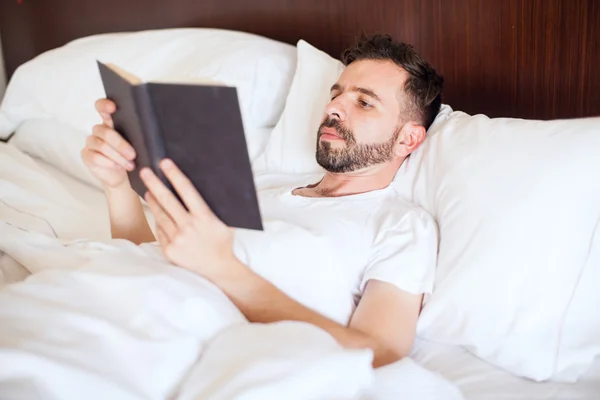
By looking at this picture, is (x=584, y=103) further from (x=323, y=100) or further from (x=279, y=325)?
(x=279, y=325)

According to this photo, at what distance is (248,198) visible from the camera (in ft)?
2.70

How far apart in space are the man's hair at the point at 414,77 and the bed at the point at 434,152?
52mm

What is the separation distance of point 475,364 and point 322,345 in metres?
0.34

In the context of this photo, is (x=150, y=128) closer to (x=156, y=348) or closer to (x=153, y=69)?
(x=156, y=348)

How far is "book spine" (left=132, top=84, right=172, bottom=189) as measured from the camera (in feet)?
2.61

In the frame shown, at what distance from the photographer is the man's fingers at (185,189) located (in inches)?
33.3

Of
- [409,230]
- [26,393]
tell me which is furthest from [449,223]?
[26,393]

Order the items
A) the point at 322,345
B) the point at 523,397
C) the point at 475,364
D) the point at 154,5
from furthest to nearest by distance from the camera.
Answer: the point at 154,5, the point at 475,364, the point at 523,397, the point at 322,345

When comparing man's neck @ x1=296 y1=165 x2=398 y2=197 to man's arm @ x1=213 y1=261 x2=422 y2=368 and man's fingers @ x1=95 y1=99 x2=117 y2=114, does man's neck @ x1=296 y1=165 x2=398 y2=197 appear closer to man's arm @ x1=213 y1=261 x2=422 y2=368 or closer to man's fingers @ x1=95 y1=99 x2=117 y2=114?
man's arm @ x1=213 y1=261 x2=422 y2=368

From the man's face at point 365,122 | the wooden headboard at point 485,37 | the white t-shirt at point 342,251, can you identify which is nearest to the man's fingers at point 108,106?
the white t-shirt at point 342,251

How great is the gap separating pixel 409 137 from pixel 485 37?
30 centimetres

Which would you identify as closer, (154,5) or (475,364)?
(475,364)

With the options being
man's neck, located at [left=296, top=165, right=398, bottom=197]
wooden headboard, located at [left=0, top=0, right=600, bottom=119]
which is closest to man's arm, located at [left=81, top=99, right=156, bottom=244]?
man's neck, located at [left=296, top=165, right=398, bottom=197]

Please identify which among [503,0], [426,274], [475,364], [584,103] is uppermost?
[503,0]
